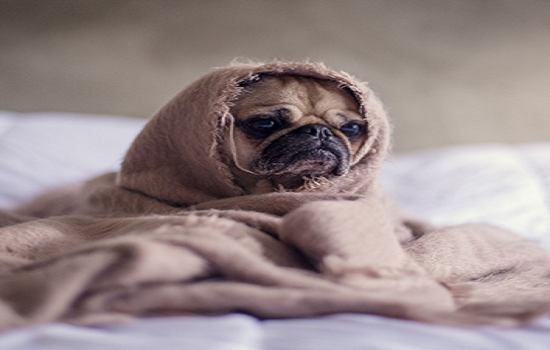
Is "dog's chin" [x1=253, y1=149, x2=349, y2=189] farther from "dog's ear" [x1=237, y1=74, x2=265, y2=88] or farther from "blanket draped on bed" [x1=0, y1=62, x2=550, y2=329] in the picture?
"dog's ear" [x1=237, y1=74, x2=265, y2=88]

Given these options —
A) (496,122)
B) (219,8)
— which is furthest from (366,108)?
(496,122)

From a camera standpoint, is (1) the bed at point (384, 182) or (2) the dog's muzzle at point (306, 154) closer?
(1) the bed at point (384, 182)

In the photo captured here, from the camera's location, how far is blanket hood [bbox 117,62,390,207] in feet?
3.33

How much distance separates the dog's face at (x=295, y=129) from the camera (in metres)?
0.99

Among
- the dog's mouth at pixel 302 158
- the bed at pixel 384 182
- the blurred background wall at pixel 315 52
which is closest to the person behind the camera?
the bed at pixel 384 182

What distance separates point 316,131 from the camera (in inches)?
39.4

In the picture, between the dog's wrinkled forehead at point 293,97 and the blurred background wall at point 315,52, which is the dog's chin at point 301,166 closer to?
the dog's wrinkled forehead at point 293,97

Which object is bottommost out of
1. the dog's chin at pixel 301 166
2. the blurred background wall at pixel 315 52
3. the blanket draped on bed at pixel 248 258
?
the blanket draped on bed at pixel 248 258

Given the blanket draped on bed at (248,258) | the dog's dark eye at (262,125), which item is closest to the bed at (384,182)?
the blanket draped on bed at (248,258)

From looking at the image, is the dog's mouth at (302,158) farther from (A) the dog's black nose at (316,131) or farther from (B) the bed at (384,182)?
(B) the bed at (384,182)

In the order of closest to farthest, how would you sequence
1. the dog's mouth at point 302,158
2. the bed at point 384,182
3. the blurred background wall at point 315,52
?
the bed at point 384,182 < the dog's mouth at point 302,158 < the blurred background wall at point 315,52

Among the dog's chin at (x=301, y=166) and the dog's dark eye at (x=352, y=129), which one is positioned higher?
the dog's dark eye at (x=352, y=129)

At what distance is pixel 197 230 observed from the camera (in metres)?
0.68

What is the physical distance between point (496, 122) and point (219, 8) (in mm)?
1280
